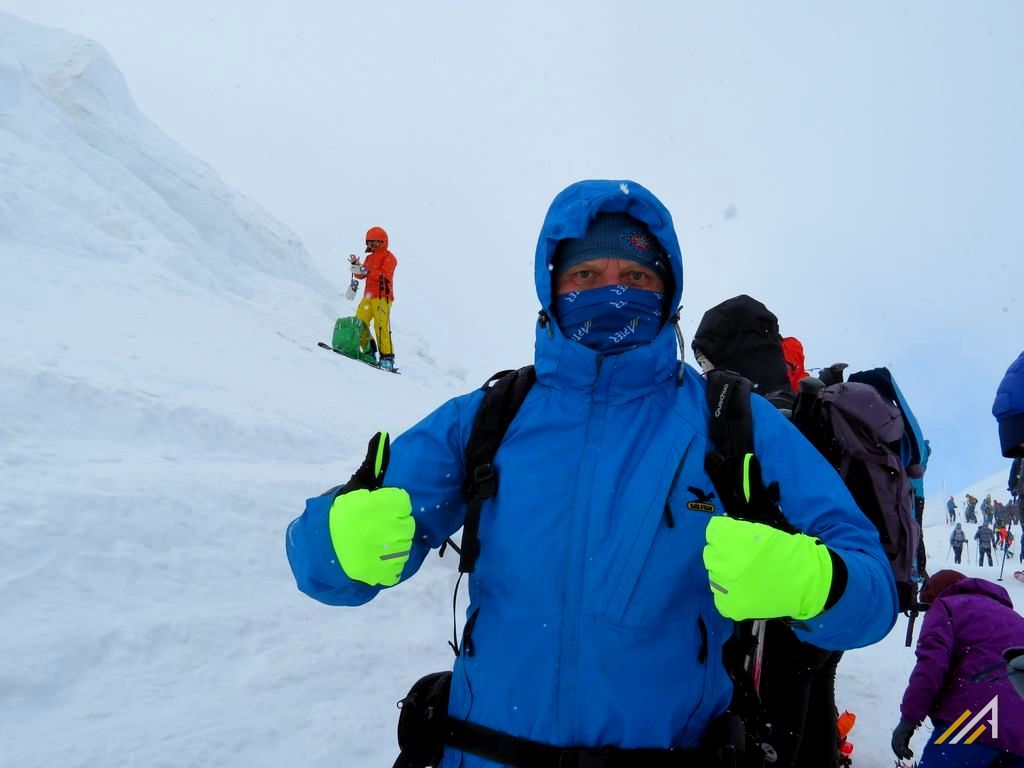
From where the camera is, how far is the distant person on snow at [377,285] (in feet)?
39.1

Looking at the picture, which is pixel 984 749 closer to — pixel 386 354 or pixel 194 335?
pixel 194 335

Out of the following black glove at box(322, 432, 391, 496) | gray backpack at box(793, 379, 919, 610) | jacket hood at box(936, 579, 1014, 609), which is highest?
gray backpack at box(793, 379, 919, 610)

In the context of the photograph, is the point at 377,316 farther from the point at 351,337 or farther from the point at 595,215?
the point at 595,215

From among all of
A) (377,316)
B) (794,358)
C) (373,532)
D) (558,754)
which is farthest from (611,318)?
(377,316)

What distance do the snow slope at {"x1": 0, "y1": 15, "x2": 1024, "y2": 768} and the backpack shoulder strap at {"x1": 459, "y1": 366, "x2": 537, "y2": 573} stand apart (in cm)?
148

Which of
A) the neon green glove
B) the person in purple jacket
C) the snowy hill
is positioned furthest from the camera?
the person in purple jacket

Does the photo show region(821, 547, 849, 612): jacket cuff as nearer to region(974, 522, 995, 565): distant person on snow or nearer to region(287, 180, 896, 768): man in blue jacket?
region(287, 180, 896, 768): man in blue jacket

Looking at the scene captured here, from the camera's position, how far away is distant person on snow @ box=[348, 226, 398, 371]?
39.1 feet

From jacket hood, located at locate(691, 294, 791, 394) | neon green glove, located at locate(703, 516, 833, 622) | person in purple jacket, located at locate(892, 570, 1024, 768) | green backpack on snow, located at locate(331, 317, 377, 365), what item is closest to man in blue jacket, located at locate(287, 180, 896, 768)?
neon green glove, located at locate(703, 516, 833, 622)

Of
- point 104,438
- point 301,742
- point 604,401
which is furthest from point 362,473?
point 104,438

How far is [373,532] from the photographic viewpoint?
5.63ft

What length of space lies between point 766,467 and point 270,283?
15.2 m

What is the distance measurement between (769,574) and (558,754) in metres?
0.64

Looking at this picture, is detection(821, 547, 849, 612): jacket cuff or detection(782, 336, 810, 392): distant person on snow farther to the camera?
detection(782, 336, 810, 392): distant person on snow
